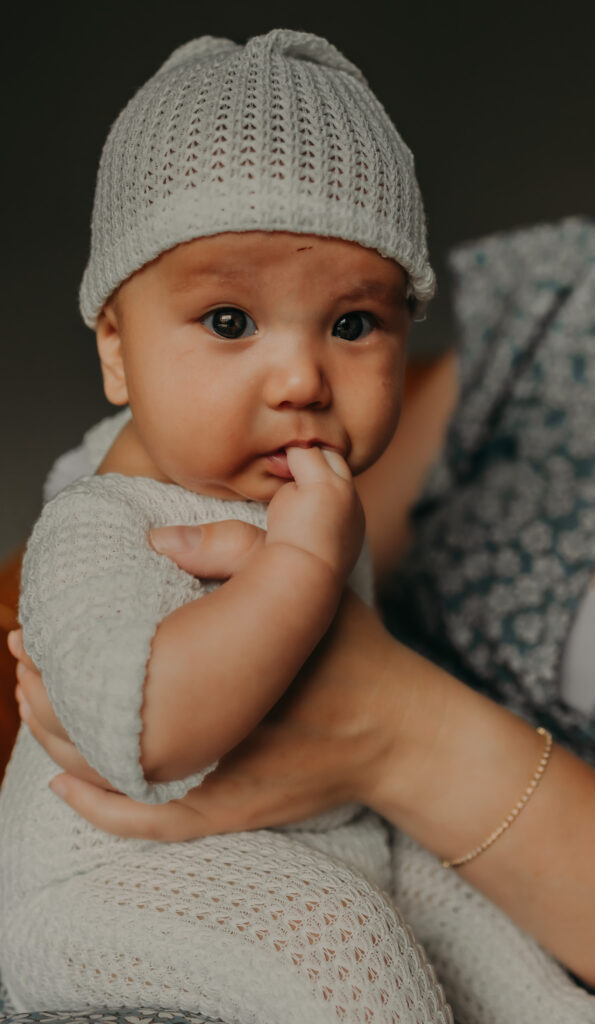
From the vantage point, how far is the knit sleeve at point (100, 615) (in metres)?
0.67

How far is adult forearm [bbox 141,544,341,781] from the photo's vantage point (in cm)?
68

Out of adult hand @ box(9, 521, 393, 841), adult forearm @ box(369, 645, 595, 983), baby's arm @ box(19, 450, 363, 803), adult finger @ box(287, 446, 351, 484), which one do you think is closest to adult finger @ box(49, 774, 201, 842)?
adult hand @ box(9, 521, 393, 841)

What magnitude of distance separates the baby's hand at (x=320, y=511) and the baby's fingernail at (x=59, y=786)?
323 millimetres

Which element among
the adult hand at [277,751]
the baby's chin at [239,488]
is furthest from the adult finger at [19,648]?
the baby's chin at [239,488]

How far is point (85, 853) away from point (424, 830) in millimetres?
346

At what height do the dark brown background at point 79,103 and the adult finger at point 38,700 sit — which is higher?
the dark brown background at point 79,103

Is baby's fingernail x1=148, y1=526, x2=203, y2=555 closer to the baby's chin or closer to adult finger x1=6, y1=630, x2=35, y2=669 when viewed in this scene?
the baby's chin

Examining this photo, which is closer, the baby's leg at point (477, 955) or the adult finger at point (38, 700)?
the adult finger at point (38, 700)

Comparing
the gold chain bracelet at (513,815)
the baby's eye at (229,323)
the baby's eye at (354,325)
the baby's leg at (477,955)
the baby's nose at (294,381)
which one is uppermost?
the baby's eye at (354,325)

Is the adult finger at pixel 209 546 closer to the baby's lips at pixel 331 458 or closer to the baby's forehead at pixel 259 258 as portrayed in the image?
the baby's lips at pixel 331 458

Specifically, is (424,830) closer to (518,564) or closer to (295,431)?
(295,431)

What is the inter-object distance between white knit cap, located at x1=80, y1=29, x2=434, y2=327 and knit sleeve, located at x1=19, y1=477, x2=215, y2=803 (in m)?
0.23

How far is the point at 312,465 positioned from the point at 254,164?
258 millimetres

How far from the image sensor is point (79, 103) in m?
1.11
